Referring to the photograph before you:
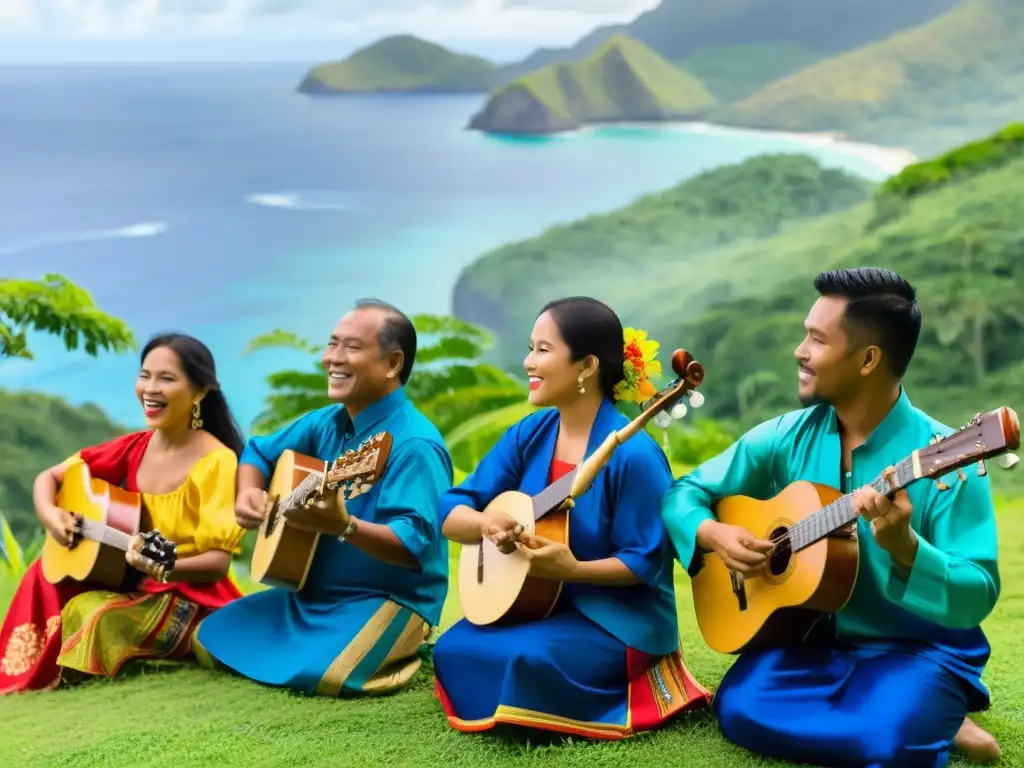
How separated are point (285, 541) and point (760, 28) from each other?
8.41m

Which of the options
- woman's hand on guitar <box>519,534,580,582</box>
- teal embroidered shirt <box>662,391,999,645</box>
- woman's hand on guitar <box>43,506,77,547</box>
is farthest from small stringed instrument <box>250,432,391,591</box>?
teal embroidered shirt <box>662,391,999,645</box>

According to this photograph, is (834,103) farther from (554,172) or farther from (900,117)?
(554,172)

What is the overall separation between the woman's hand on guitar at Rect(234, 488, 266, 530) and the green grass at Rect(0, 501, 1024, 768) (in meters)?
0.51

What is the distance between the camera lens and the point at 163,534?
4418 millimetres

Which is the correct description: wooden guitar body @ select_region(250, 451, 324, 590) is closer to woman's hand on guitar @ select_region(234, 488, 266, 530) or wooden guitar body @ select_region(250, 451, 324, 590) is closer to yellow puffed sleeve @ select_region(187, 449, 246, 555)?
woman's hand on guitar @ select_region(234, 488, 266, 530)

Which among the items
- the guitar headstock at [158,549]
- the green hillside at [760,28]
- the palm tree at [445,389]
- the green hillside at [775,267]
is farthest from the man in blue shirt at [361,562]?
the green hillside at [760,28]

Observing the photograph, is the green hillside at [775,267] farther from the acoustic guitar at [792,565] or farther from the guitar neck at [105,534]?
the acoustic guitar at [792,565]

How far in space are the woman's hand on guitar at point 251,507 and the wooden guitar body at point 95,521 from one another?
0.41m

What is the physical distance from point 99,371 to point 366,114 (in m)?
2.96

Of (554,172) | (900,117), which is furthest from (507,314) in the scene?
(900,117)

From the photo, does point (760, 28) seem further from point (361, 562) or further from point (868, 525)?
point (868, 525)

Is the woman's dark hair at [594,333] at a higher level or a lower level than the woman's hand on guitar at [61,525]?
higher

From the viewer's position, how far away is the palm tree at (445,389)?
25.5 feet

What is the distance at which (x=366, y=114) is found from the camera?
428 inches
